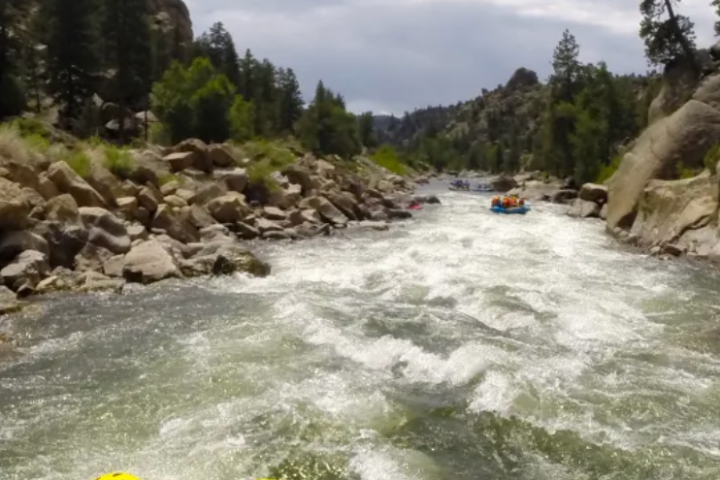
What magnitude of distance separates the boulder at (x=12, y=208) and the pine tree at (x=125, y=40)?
1041 inches

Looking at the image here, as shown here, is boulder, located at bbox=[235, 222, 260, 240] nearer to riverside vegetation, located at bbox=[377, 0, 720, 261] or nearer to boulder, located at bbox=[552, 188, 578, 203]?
riverside vegetation, located at bbox=[377, 0, 720, 261]

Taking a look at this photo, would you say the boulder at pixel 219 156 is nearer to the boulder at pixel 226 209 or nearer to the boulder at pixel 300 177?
the boulder at pixel 300 177

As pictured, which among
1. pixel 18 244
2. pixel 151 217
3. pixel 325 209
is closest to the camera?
pixel 18 244

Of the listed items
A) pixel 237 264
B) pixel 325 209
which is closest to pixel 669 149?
pixel 325 209

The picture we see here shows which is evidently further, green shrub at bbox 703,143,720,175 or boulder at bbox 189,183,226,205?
boulder at bbox 189,183,226,205

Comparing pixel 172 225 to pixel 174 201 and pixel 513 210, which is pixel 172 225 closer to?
pixel 174 201

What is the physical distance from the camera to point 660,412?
7.89 meters

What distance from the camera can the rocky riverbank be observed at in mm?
13984

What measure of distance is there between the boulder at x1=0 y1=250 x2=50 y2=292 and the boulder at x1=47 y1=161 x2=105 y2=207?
3.68 m

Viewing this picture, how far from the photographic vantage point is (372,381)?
8750 millimetres

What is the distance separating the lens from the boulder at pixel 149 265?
14.6 meters

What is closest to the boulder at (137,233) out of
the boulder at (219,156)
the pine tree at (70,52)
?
the boulder at (219,156)

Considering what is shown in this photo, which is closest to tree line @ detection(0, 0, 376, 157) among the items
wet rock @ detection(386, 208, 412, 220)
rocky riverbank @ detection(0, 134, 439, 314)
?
rocky riverbank @ detection(0, 134, 439, 314)

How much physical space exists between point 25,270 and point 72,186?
475 cm
